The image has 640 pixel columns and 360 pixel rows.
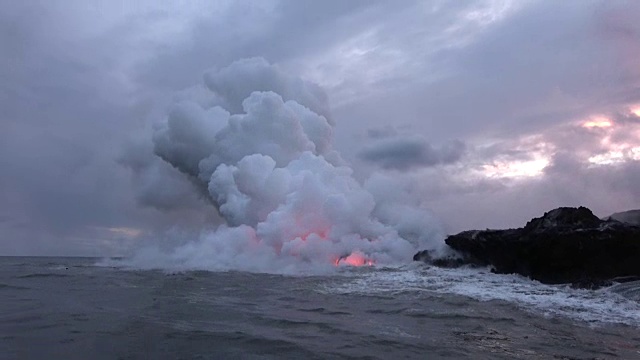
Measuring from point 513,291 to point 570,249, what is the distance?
705 centimetres

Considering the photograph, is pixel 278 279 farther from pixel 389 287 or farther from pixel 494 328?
pixel 494 328

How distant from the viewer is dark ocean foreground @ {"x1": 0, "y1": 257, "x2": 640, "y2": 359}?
1121 cm

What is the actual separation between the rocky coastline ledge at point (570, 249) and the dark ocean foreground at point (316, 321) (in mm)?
3192

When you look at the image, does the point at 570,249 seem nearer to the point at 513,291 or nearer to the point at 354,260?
the point at 513,291

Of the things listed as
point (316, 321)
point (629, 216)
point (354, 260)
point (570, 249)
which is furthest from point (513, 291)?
point (354, 260)

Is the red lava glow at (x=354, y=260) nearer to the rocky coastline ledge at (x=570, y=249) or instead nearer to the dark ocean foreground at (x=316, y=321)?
the rocky coastline ledge at (x=570, y=249)

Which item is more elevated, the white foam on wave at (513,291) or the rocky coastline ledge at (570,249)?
the rocky coastline ledge at (570,249)

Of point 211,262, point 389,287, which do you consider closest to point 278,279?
point 389,287

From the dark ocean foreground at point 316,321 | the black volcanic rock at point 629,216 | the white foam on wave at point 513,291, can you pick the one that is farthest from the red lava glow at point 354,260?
the black volcanic rock at point 629,216

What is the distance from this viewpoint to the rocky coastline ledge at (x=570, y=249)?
2733cm

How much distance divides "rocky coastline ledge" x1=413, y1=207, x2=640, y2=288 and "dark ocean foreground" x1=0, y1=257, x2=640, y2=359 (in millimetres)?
3192

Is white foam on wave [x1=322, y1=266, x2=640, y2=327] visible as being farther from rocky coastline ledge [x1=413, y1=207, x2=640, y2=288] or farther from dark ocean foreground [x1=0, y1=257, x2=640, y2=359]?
rocky coastline ledge [x1=413, y1=207, x2=640, y2=288]

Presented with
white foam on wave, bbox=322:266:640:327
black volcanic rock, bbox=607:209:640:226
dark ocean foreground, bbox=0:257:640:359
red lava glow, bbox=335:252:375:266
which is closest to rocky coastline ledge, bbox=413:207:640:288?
white foam on wave, bbox=322:266:640:327

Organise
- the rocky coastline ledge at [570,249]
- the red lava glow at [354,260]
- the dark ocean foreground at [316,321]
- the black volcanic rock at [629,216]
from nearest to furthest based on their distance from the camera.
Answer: the dark ocean foreground at [316,321], the rocky coastline ledge at [570,249], the black volcanic rock at [629,216], the red lava glow at [354,260]
